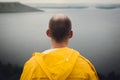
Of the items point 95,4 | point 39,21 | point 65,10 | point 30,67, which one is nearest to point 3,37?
point 39,21

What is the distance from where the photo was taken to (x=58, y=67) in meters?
2.06

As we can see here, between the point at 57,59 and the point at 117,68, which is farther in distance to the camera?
the point at 117,68

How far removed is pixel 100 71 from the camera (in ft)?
10.1

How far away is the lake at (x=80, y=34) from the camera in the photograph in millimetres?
3041

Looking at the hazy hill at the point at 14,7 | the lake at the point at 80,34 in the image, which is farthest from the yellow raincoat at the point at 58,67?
the hazy hill at the point at 14,7

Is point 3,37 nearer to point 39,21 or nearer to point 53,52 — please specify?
point 39,21

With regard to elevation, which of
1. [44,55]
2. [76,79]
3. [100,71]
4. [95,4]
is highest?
[95,4]

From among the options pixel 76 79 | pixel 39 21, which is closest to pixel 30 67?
pixel 76 79

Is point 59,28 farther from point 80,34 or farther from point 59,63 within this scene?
point 80,34

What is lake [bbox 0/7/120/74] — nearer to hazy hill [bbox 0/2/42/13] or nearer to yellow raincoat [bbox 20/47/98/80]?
hazy hill [bbox 0/2/42/13]

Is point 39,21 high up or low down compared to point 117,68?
up

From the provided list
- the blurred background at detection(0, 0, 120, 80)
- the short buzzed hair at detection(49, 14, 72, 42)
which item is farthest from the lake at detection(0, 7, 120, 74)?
the short buzzed hair at detection(49, 14, 72, 42)

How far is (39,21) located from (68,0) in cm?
31

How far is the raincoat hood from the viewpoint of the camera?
80.9 inches
